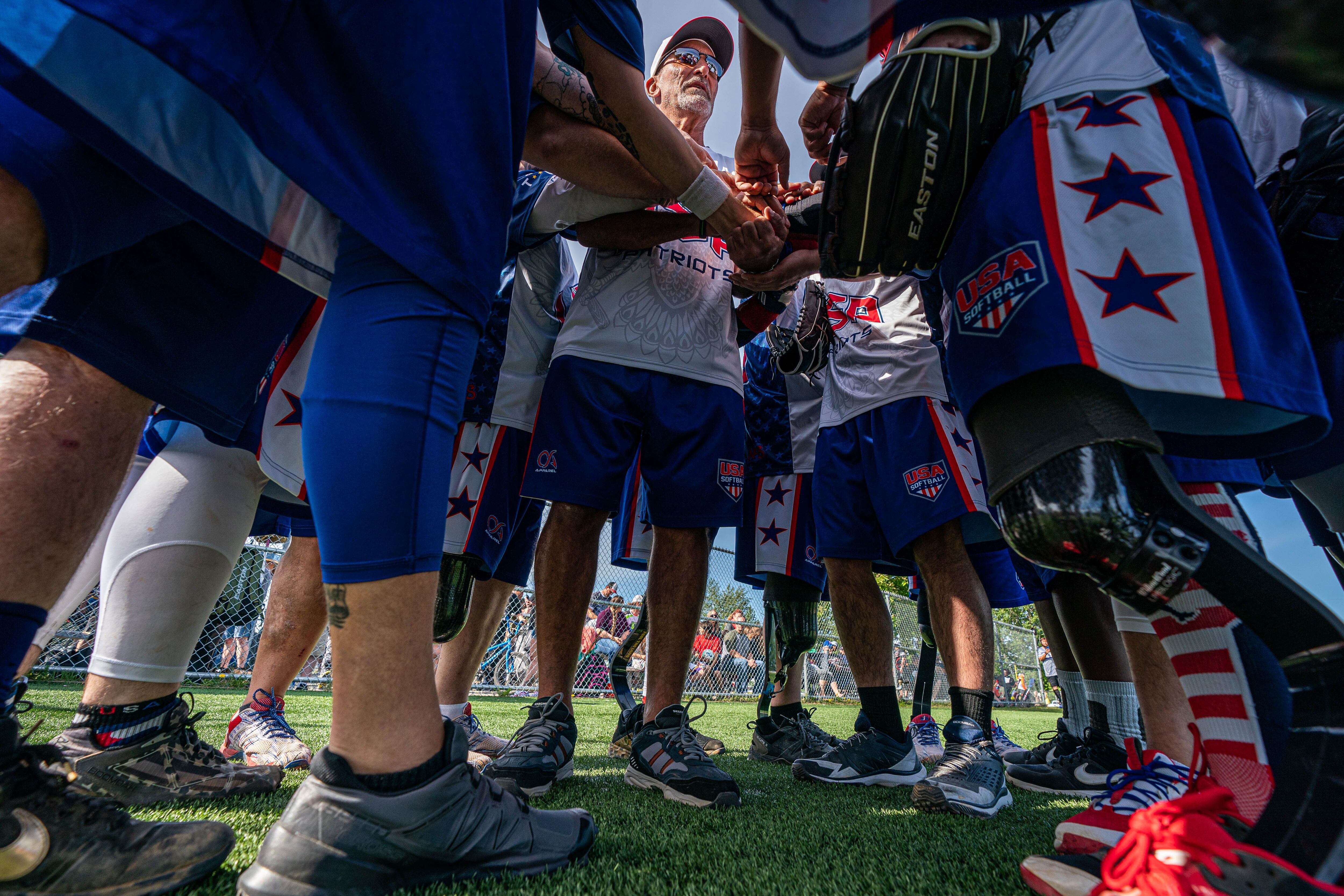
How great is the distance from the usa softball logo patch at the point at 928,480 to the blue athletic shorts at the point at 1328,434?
103 cm

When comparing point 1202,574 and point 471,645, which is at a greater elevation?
point 1202,574

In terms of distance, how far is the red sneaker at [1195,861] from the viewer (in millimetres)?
667

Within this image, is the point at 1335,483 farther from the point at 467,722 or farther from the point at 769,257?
the point at 467,722

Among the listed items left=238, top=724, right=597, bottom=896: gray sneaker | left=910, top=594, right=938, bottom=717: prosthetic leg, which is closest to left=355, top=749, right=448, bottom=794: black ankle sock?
left=238, top=724, right=597, bottom=896: gray sneaker

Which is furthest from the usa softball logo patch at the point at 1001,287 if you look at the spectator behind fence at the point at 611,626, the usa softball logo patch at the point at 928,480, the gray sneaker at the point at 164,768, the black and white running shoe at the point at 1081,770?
the spectator behind fence at the point at 611,626

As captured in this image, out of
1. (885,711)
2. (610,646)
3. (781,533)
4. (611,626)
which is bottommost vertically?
(610,646)

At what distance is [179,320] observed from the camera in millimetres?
1183

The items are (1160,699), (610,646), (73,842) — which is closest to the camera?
(73,842)

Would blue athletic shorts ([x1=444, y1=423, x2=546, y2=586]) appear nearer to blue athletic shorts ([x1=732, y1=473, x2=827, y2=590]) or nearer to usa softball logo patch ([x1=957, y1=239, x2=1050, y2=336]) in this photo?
blue athletic shorts ([x1=732, y1=473, x2=827, y2=590])

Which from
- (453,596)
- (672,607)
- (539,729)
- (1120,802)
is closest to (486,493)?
(453,596)

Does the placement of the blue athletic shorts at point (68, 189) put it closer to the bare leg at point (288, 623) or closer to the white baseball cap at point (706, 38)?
the bare leg at point (288, 623)

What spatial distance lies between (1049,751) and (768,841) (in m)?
2.50

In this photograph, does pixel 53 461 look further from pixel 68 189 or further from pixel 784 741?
pixel 784 741

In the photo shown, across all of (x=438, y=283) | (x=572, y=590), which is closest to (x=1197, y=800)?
(x=438, y=283)
